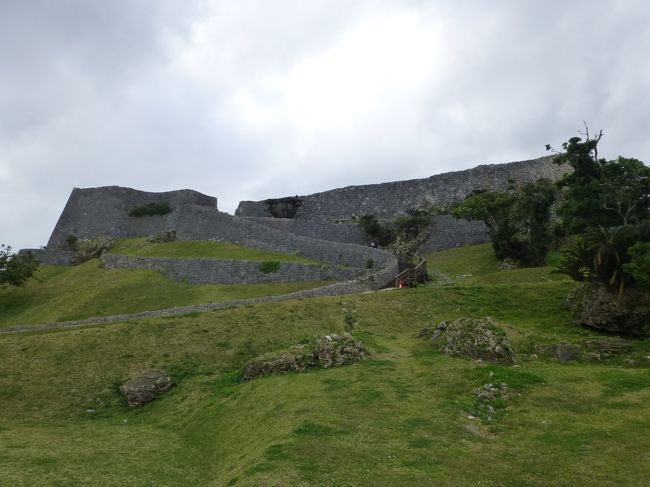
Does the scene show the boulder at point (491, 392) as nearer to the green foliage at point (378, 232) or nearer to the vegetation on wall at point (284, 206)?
the green foliage at point (378, 232)

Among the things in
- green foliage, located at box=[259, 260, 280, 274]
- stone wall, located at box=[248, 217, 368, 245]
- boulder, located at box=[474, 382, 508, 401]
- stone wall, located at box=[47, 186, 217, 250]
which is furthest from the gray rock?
stone wall, located at box=[47, 186, 217, 250]

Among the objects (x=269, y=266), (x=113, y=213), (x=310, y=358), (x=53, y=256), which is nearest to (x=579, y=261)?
(x=310, y=358)

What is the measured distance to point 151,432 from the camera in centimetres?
1414

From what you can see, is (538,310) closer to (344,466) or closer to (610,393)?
(610,393)

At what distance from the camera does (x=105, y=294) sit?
115 feet

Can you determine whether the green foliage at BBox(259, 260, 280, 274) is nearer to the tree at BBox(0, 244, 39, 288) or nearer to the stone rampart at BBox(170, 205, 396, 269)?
the stone rampart at BBox(170, 205, 396, 269)

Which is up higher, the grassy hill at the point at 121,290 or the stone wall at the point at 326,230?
the stone wall at the point at 326,230

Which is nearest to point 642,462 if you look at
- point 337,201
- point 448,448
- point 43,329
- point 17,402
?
point 448,448

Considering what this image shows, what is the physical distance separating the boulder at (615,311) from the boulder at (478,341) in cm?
500

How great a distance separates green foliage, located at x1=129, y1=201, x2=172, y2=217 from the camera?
53.8 m

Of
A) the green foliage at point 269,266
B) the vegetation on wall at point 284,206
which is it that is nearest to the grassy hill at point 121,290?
the green foliage at point 269,266

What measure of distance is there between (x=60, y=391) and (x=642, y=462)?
51.0 feet

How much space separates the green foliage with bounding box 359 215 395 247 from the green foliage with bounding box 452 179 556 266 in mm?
9866

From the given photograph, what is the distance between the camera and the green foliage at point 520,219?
114 feet
